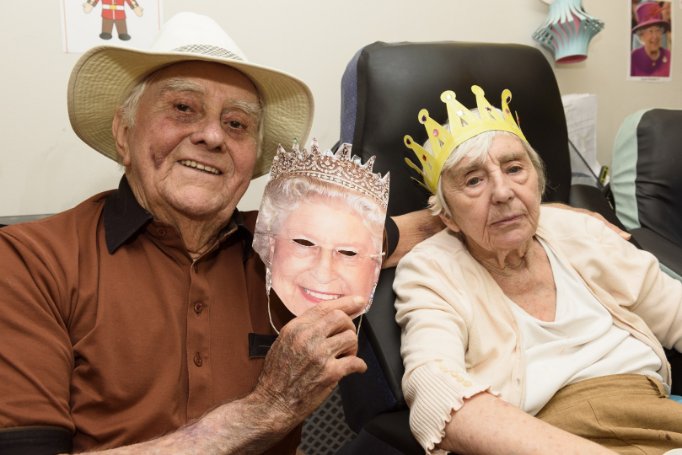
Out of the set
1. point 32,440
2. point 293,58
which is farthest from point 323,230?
point 293,58

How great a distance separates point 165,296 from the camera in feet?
3.70

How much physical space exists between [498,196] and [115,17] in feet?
4.10

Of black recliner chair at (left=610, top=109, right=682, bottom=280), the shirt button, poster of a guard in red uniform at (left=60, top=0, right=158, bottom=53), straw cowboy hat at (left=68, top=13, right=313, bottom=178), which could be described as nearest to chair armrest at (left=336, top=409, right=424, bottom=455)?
the shirt button

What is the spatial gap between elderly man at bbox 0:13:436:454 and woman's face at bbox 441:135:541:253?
0.47 meters

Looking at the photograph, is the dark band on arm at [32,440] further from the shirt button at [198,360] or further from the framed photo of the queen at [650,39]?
the framed photo of the queen at [650,39]

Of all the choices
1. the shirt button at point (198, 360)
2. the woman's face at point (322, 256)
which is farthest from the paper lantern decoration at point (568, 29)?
the shirt button at point (198, 360)

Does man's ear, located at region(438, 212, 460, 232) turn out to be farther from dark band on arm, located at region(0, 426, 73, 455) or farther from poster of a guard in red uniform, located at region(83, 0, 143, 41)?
poster of a guard in red uniform, located at region(83, 0, 143, 41)

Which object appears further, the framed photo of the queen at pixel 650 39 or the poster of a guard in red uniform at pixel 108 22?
the framed photo of the queen at pixel 650 39

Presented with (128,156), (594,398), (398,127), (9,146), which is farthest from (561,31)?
(9,146)

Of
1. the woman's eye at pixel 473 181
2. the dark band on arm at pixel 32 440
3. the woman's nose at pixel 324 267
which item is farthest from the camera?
the woman's eye at pixel 473 181

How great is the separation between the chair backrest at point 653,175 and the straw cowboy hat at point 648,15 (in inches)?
30.7

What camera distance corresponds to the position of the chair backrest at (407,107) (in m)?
1.38

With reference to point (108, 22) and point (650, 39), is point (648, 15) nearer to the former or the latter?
point (650, 39)

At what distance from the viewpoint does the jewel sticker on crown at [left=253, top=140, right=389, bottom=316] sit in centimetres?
104
